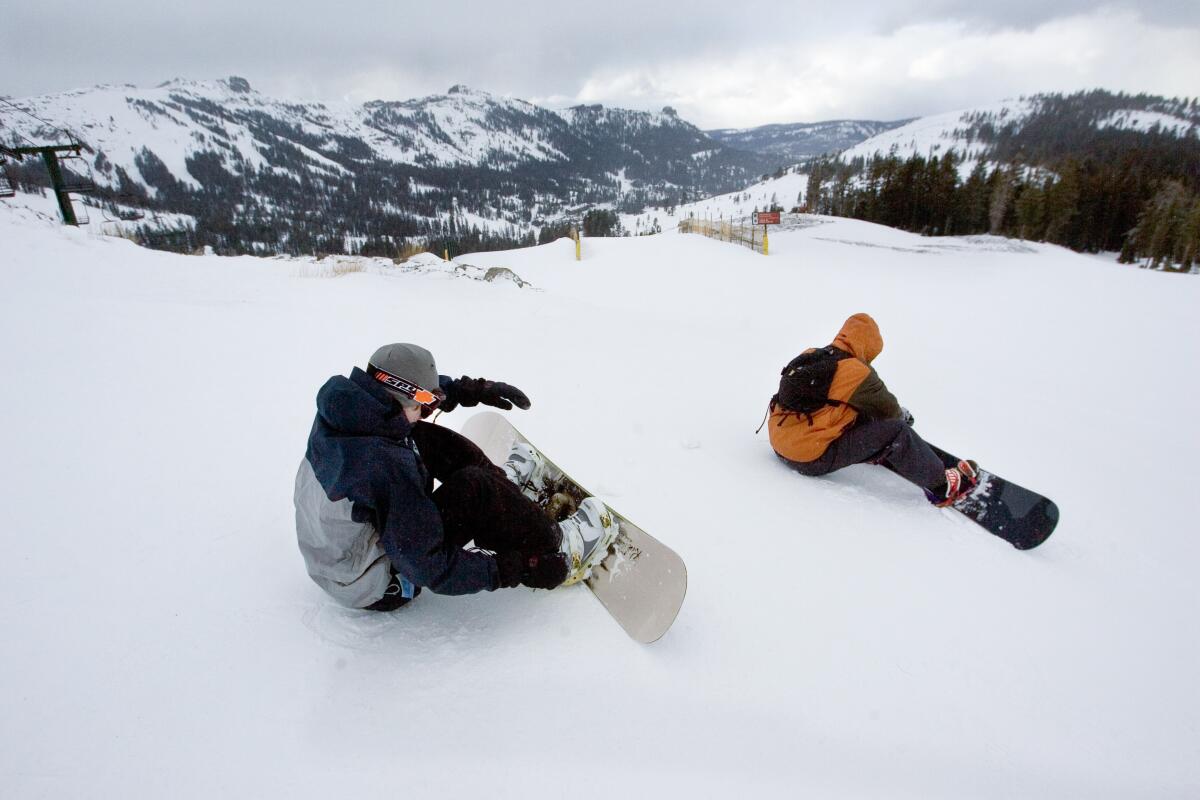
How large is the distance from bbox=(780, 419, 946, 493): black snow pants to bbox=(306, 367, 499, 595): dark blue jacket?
2820 millimetres

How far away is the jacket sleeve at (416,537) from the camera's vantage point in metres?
1.89

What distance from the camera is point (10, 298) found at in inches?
199

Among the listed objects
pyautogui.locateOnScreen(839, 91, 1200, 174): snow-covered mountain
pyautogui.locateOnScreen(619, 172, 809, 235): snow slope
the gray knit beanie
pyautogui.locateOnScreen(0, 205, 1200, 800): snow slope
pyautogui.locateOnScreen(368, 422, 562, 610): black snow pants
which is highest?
pyautogui.locateOnScreen(839, 91, 1200, 174): snow-covered mountain

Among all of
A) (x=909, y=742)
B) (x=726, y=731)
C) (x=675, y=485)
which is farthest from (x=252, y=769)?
(x=675, y=485)

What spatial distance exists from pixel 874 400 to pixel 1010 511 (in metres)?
1.13

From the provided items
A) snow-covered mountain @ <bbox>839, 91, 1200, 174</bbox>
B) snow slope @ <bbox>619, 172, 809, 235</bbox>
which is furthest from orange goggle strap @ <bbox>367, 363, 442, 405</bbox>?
snow slope @ <bbox>619, 172, 809, 235</bbox>

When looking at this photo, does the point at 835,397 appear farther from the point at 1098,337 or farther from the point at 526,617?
the point at 1098,337

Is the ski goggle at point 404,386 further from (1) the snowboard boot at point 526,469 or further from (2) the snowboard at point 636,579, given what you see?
(2) the snowboard at point 636,579

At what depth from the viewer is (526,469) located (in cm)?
303

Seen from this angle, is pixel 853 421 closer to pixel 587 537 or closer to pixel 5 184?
pixel 587 537

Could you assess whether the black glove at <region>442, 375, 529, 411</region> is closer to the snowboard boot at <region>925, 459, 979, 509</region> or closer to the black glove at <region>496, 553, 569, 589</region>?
the black glove at <region>496, 553, 569, 589</region>

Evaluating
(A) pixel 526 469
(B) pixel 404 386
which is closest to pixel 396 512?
(B) pixel 404 386

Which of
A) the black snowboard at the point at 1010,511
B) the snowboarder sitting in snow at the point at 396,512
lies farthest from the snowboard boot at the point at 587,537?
the black snowboard at the point at 1010,511

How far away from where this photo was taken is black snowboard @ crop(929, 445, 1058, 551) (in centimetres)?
321
